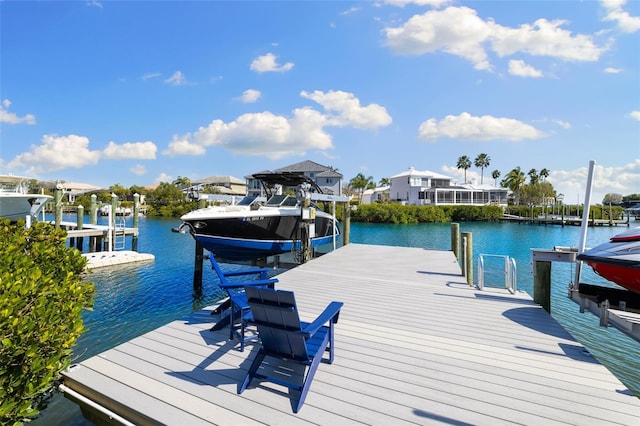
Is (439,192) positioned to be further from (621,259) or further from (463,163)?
(621,259)

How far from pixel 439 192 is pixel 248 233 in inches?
2343

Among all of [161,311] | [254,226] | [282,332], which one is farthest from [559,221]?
[282,332]

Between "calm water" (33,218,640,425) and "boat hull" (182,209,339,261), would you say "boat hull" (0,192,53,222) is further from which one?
"boat hull" (182,209,339,261)

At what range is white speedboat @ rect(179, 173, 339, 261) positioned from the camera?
11352 millimetres

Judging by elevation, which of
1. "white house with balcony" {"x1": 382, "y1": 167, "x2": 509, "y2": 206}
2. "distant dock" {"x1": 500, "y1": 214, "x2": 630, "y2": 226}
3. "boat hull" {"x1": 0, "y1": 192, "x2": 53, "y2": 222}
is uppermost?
"white house with balcony" {"x1": 382, "y1": 167, "x2": 509, "y2": 206}

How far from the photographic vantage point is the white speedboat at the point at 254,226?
11.4m

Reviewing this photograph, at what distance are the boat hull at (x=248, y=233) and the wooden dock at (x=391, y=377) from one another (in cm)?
597

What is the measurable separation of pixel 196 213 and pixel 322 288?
6199 millimetres

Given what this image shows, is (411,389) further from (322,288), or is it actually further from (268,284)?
(322,288)

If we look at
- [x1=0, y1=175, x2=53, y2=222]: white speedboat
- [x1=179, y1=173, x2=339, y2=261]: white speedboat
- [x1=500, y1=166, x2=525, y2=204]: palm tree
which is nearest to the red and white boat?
[x1=179, y1=173, x2=339, y2=261]: white speedboat

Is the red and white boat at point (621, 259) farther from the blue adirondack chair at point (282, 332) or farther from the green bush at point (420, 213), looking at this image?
the green bush at point (420, 213)

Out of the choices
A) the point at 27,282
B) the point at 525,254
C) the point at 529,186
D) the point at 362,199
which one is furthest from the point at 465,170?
the point at 27,282

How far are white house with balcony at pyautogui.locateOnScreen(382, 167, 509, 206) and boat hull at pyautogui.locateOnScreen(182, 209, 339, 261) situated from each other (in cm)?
5627

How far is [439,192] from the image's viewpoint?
64.8m
